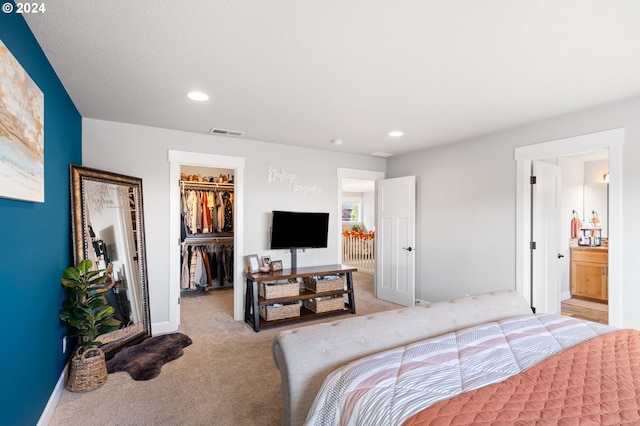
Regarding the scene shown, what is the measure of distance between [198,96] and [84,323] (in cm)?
200

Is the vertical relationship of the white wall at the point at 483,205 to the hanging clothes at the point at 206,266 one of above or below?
above

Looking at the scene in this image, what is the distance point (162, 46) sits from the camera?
2012 mm

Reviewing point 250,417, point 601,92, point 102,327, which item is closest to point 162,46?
point 102,327

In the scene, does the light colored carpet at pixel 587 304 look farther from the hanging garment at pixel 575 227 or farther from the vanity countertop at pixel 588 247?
the hanging garment at pixel 575 227

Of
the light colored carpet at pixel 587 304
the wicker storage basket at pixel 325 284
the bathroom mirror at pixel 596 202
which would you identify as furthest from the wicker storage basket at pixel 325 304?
the bathroom mirror at pixel 596 202

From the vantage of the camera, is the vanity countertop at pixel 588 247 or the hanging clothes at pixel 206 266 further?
the hanging clothes at pixel 206 266

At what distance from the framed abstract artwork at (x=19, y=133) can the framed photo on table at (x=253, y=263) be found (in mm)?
2454

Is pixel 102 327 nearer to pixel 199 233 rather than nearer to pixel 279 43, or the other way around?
pixel 279 43

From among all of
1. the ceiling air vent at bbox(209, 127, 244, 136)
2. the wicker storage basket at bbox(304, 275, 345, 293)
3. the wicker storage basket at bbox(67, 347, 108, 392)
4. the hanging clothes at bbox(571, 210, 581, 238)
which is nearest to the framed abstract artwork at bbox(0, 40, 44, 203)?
the wicker storage basket at bbox(67, 347, 108, 392)

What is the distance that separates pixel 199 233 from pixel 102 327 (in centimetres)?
332

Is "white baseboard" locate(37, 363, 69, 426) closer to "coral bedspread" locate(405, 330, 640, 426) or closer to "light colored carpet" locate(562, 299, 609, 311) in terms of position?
"coral bedspread" locate(405, 330, 640, 426)

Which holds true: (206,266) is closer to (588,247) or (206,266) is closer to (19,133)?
(19,133)

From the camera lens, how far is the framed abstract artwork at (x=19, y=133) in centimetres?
139

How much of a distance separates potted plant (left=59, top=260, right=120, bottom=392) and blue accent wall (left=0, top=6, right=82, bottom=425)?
3.2 inches
